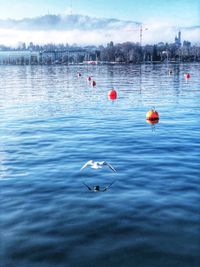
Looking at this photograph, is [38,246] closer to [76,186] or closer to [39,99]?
[76,186]

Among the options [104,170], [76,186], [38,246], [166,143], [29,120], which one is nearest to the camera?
[38,246]

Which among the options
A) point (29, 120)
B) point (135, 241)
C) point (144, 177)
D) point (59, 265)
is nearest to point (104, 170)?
point (144, 177)

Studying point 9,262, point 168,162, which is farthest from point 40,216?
point 168,162

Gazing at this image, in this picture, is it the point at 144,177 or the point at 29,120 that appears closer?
the point at 144,177

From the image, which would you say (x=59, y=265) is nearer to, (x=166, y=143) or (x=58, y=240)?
(x=58, y=240)

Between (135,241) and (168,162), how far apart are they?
9.47m

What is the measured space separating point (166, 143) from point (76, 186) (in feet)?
34.7

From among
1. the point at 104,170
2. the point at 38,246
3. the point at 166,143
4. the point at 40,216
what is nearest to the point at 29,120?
the point at 166,143

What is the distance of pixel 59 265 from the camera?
1118 cm

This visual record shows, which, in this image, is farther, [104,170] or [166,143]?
[166,143]

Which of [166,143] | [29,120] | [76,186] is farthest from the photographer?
[29,120]

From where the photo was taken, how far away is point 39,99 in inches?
2186

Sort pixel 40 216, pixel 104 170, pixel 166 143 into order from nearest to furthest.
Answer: pixel 40 216, pixel 104 170, pixel 166 143

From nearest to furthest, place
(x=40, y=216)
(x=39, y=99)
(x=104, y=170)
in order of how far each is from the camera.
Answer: (x=40, y=216) < (x=104, y=170) < (x=39, y=99)
